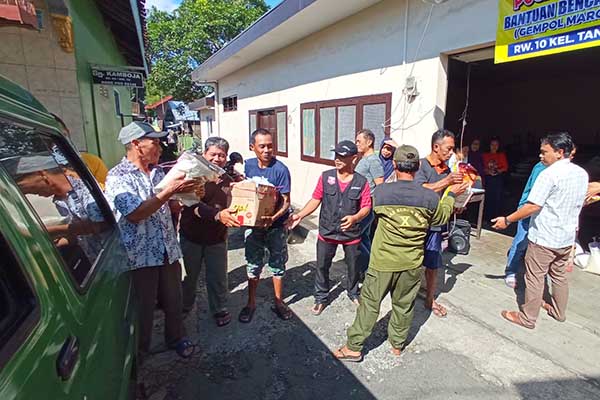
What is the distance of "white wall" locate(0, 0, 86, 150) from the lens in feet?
13.7

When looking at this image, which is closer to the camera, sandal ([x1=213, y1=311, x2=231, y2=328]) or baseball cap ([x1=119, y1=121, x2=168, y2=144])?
baseball cap ([x1=119, y1=121, x2=168, y2=144])

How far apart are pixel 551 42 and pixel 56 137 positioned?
387 cm

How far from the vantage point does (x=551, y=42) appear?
3.05m

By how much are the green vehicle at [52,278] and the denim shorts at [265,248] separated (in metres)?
1.43

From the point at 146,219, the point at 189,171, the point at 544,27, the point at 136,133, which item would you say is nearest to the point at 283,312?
the point at 146,219

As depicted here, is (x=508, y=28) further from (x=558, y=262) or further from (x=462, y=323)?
(x=462, y=323)

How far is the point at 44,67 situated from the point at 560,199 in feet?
19.5

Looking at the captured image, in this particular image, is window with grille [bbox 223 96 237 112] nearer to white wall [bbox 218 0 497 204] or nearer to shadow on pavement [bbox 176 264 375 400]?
white wall [bbox 218 0 497 204]

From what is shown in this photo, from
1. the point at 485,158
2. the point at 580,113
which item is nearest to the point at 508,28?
the point at 485,158

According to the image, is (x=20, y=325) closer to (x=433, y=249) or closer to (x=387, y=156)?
(x=433, y=249)

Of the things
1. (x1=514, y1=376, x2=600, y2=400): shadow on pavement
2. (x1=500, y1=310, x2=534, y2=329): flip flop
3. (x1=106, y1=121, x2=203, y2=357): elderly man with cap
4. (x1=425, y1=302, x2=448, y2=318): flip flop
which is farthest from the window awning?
(x1=500, y1=310, x2=534, y2=329): flip flop

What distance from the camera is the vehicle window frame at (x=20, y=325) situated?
773 mm

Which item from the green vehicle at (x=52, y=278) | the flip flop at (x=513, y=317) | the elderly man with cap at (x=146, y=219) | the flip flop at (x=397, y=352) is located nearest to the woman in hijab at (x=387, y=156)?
the flip flop at (x=513, y=317)

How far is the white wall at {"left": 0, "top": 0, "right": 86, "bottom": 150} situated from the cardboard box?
3569 mm
